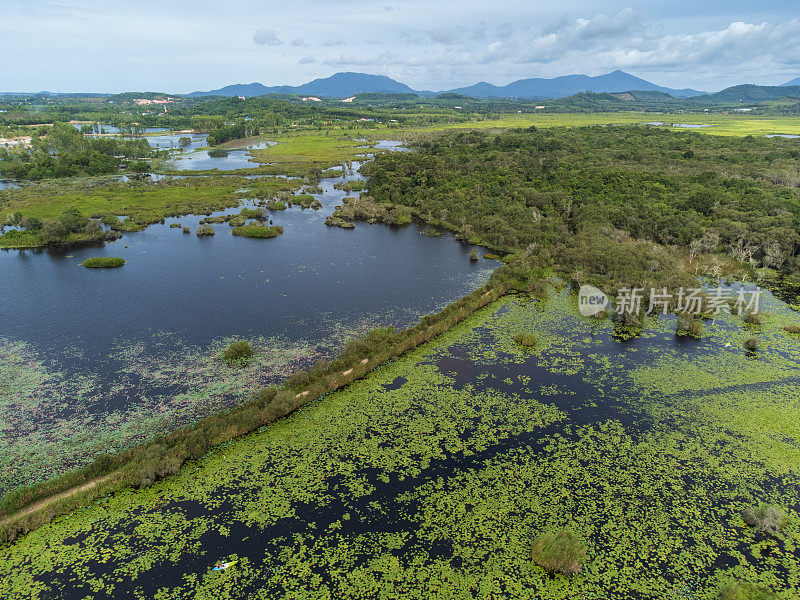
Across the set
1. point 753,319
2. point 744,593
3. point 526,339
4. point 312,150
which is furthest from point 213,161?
point 744,593

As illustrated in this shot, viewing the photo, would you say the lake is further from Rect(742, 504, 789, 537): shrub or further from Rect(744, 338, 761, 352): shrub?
Rect(742, 504, 789, 537): shrub

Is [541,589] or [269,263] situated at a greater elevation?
[269,263]

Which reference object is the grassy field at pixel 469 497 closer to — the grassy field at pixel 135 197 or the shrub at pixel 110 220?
the shrub at pixel 110 220

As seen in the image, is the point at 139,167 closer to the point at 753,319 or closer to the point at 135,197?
the point at 135,197

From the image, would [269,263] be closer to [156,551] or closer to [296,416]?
[296,416]

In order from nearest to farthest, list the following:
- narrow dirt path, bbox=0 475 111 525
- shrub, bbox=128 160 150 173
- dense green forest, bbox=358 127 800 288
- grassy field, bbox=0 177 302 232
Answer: narrow dirt path, bbox=0 475 111 525 → dense green forest, bbox=358 127 800 288 → grassy field, bbox=0 177 302 232 → shrub, bbox=128 160 150 173

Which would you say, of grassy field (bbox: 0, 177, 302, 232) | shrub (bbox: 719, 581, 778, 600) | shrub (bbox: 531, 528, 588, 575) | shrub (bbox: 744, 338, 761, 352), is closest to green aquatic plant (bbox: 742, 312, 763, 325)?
Answer: shrub (bbox: 744, 338, 761, 352)

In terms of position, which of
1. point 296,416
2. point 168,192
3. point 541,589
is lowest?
point 541,589

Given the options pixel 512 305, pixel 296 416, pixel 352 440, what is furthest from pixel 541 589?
pixel 512 305
